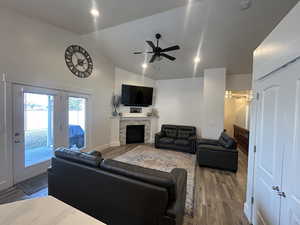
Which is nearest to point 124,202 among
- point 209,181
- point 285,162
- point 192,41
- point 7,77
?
point 285,162

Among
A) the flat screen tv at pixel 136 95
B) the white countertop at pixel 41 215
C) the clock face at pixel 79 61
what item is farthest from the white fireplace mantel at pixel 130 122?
the white countertop at pixel 41 215

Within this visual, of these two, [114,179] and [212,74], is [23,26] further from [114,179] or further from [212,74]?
[212,74]

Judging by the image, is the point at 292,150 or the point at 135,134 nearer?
the point at 292,150

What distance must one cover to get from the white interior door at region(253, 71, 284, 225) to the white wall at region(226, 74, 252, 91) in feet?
13.5

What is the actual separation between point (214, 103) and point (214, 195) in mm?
3439

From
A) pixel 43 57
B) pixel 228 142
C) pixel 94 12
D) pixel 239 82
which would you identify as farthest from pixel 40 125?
pixel 239 82

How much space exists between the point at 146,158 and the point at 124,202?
308 cm

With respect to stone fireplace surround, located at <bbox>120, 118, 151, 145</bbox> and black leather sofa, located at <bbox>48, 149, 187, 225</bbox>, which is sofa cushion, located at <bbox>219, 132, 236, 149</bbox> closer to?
black leather sofa, located at <bbox>48, 149, 187, 225</bbox>

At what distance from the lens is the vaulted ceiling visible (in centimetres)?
298

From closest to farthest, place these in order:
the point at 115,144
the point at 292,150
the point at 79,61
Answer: the point at 292,150 → the point at 79,61 → the point at 115,144

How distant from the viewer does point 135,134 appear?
6883 millimetres

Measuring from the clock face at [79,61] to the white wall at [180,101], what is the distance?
11.3 ft

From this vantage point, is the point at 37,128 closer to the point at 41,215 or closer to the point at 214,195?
the point at 41,215

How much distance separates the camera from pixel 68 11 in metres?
3.23
